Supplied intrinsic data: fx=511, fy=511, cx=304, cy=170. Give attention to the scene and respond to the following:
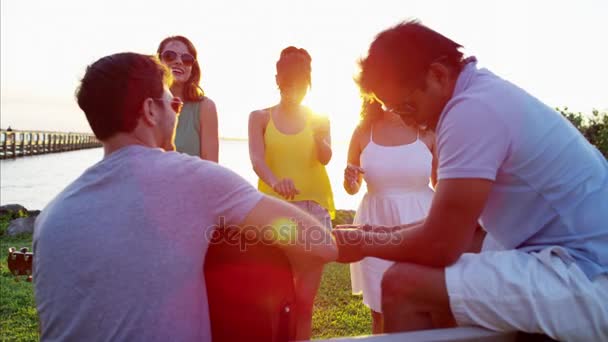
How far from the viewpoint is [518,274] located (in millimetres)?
1896

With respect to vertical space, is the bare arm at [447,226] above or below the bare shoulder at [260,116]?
below

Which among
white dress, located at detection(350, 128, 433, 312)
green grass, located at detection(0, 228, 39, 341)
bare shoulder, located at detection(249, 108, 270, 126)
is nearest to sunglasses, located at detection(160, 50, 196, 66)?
bare shoulder, located at detection(249, 108, 270, 126)

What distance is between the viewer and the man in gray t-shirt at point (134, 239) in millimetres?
1581

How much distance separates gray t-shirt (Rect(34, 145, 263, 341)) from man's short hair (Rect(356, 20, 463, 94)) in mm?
916

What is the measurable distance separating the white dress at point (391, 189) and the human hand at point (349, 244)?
5.34 ft

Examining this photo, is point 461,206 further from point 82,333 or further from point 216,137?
point 216,137

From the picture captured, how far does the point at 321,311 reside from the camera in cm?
544

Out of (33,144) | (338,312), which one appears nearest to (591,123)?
(338,312)

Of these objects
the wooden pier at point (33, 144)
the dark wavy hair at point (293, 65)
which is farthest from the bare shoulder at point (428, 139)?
the wooden pier at point (33, 144)

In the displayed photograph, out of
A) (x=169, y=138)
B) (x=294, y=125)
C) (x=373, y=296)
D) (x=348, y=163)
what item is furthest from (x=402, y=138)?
(x=169, y=138)

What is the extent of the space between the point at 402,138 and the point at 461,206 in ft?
7.16

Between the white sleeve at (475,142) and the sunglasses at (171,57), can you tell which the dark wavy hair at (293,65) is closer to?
the sunglasses at (171,57)

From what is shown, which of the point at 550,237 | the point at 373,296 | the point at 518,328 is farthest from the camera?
the point at 373,296

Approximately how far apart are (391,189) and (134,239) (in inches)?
105
